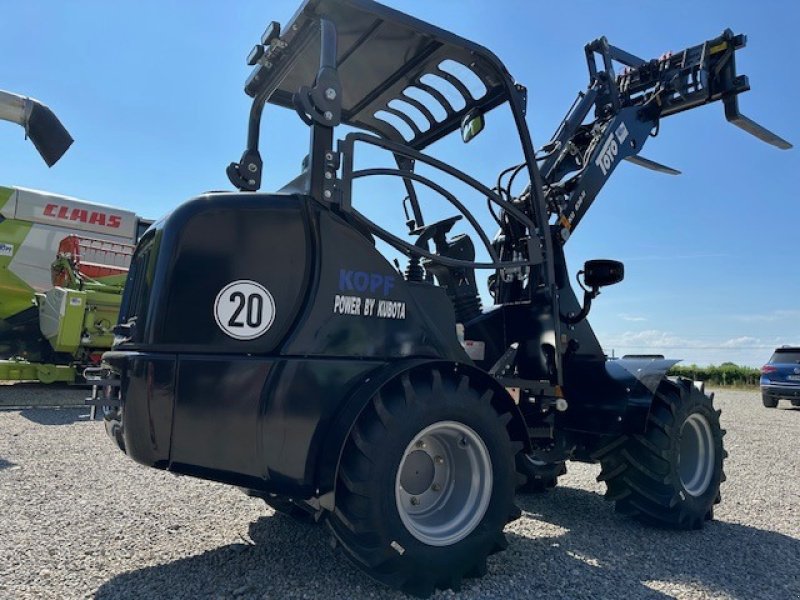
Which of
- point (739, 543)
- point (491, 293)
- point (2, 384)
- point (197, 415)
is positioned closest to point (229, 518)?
point (197, 415)

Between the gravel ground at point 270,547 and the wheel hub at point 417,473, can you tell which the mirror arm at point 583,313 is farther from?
the wheel hub at point 417,473

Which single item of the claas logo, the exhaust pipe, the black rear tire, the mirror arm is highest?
the claas logo

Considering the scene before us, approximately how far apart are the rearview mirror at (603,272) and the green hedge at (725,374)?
30.3 metres

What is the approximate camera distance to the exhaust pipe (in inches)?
158

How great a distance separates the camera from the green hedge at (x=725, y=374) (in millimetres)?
31938

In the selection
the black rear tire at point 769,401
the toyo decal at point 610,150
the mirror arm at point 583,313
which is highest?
the toyo decal at point 610,150

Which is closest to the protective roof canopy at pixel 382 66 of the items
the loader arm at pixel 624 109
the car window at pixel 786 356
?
the loader arm at pixel 624 109

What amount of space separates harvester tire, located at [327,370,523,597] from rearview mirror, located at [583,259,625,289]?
152 centimetres

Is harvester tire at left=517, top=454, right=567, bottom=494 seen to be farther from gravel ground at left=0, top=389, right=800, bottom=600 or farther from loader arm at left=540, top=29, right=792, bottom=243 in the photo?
loader arm at left=540, top=29, right=792, bottom=243

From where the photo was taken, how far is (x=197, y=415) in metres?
2.75

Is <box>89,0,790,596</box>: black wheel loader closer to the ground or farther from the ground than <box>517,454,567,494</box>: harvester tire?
farther from the ground

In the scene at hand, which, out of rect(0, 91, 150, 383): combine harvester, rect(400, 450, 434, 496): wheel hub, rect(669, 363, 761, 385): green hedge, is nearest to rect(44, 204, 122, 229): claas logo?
rect(0, 91, 150, 383): combine harvester

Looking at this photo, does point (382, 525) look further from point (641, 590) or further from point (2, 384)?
point (2, 384)

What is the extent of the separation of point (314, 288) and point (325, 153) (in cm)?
68
